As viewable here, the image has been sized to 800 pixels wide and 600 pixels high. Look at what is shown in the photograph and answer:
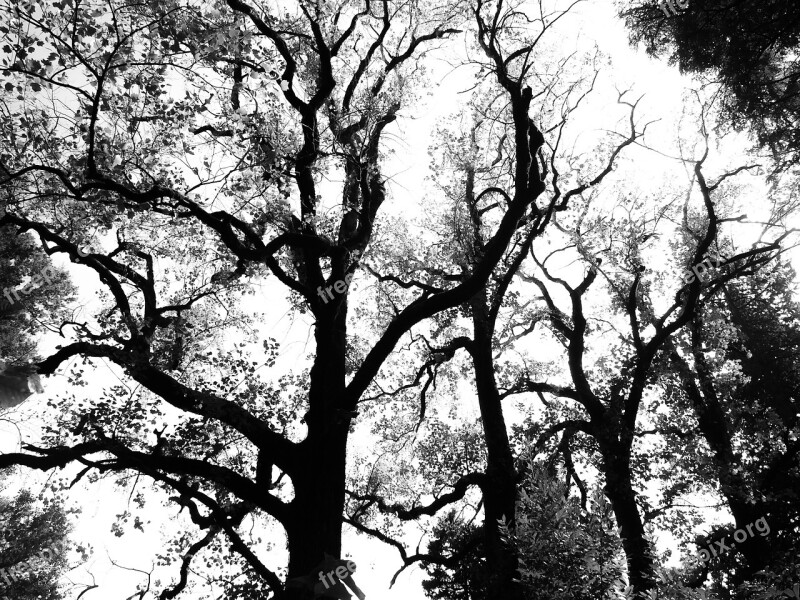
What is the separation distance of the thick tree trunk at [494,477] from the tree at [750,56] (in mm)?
7462

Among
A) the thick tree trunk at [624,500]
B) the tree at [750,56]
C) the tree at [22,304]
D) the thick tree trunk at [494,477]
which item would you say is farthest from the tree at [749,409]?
the tree at [22,304]

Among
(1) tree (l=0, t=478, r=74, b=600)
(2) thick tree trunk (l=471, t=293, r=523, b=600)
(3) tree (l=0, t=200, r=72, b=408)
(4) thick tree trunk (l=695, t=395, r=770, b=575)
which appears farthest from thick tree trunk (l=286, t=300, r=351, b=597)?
(1) tree (l=0, t=478, r=74, b=600)

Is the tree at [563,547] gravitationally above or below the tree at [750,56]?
below

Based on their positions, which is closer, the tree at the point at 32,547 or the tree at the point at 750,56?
the tree at the point at 750,56

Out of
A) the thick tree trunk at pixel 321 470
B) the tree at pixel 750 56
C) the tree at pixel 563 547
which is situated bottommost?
the tree at pixel 563 547

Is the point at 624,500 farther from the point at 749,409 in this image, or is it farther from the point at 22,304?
the point at 22,304

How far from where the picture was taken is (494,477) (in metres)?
11.3

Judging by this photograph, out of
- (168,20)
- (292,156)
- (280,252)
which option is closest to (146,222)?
(280,252)

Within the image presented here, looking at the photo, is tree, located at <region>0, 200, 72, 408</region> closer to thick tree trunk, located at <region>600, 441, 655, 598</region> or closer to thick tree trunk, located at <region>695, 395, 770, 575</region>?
thick tree trunk, located at <region>600, 441, 655, 598</region>

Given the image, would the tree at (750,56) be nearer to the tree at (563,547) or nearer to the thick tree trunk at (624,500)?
the tree at (563,547)

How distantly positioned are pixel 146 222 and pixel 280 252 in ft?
10.9

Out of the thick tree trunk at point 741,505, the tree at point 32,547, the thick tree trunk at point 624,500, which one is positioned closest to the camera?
the thick tree trunk at point 624,500

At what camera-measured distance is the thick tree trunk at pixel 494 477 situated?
10.0 m

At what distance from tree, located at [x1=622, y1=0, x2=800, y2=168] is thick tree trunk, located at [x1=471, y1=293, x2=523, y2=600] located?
746 centimetres
